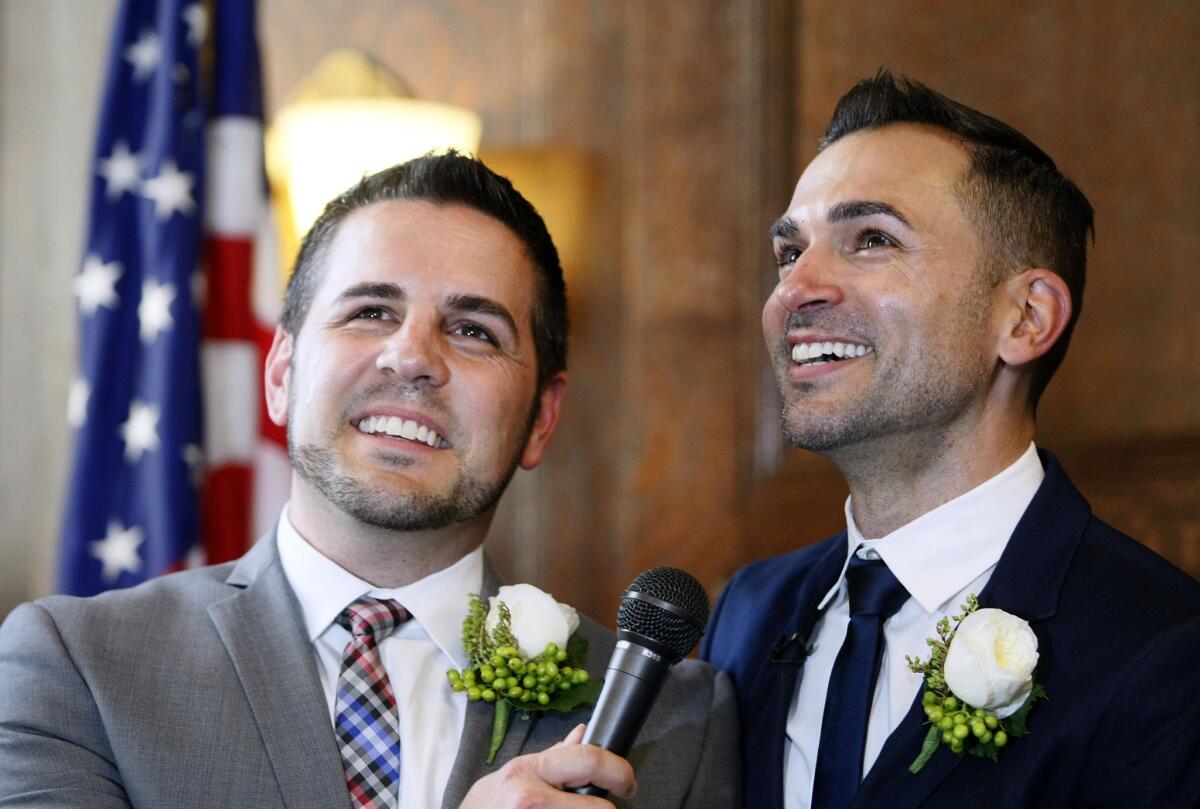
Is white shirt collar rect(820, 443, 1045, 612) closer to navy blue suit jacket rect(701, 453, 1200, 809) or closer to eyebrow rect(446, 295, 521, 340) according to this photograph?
navy blue suit jacket rect(701, 453, 1200, 809)

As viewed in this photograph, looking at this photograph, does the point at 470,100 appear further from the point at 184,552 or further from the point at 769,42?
the point at 184,552

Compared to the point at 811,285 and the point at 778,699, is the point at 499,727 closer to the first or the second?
the point at 778,699

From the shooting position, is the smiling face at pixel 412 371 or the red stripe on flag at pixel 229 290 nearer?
the smiling face at pixel 412 371

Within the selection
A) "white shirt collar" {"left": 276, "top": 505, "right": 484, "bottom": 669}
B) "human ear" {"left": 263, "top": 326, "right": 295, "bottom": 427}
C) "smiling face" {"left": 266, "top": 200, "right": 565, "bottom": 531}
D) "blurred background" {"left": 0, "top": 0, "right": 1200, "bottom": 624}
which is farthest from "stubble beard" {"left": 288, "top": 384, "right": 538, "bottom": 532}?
"blurred background" {"left": 0, "top": 0, "right": 1200, "bottom": 624}

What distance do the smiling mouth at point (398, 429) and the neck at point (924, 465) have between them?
2.45 feet

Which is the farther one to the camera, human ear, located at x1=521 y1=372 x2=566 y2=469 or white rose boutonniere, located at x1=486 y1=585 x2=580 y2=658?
human ear, located at x1=521 y1=372 x2=566 y2=469

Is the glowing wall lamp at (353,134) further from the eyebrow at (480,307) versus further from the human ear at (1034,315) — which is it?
the human ear at (1034,315)

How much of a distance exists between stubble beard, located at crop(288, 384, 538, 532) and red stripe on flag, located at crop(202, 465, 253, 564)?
157 centimetres

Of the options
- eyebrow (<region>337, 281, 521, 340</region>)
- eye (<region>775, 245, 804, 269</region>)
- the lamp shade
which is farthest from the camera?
the lamp shade

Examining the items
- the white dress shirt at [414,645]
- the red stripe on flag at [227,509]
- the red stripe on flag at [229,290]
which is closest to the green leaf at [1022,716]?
the white dress shirt at [414,645]

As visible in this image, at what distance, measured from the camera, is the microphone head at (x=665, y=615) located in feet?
6.73

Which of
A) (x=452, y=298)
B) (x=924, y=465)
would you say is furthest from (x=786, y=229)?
(x=452, y=298)

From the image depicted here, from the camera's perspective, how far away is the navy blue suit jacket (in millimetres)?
2105

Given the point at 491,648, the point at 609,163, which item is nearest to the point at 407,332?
the point at 491,648
